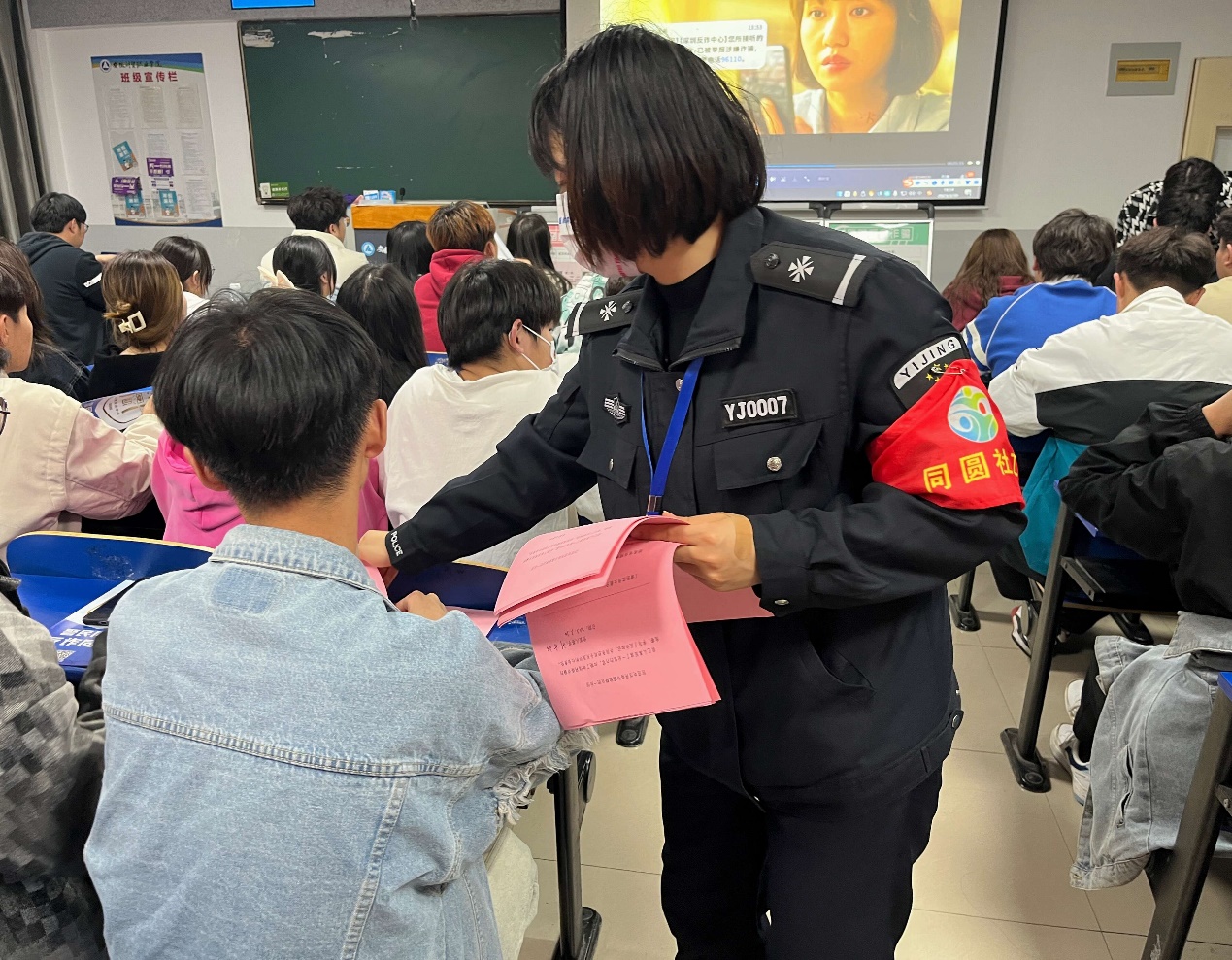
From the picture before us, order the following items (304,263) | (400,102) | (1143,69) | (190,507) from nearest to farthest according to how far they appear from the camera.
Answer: (190,507), (304,263), (1143,69), (400,102)

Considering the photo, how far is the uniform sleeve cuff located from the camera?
34.2 inches

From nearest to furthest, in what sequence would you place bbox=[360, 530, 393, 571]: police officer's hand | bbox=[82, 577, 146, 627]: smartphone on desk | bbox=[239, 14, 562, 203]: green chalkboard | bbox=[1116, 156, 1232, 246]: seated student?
1. bbox=[360, 530, 393, 571]: police officer's hand
2. bbox=[82, 577, 146, 627]: smartphone on desk
3. bbox=[1116, 156, 1232, 246]: seated student
4. bbox=[239, 14, 562, 203]: green chalkboard

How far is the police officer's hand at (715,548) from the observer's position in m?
0.85

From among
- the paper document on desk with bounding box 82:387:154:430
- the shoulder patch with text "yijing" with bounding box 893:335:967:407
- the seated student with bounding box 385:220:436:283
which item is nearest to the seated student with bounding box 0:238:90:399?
the paper document on desk with bounding box 82:387:154:430

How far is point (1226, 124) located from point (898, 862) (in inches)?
212

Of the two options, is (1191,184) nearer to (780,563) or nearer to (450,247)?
(450,247)

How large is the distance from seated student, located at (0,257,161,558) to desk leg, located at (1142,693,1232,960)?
215 centimetres

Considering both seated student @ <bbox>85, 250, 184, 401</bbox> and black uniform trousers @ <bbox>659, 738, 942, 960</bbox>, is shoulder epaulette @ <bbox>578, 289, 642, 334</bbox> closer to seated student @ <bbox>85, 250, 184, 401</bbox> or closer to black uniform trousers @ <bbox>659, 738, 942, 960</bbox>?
black uniform trousers @ <bbox>659, 738, 942, 960</bbox>

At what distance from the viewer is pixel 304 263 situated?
10.9 ft

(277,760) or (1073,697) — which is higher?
(277,760)

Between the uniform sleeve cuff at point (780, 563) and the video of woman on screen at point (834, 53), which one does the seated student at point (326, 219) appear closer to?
the video of woman on screen at point (834, 53)

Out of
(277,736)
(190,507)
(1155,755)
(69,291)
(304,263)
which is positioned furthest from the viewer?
(69,291)

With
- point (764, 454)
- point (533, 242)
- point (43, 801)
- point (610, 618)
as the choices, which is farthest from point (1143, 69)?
point (43, 801)

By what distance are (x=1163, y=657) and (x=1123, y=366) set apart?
901mm
